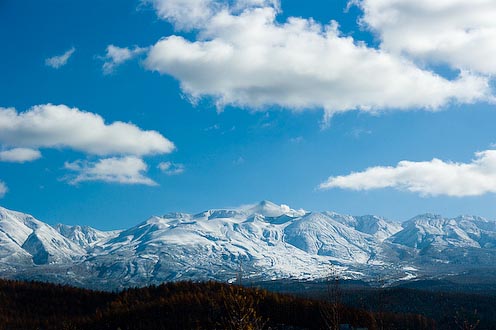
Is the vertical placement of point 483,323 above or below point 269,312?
below

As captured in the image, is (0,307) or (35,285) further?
(35,285)

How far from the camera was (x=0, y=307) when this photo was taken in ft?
115

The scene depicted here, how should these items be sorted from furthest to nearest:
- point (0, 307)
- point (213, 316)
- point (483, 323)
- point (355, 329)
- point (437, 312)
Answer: point (437, 312) → point (483, 323) → point (0, 307) → point (213, 316) → point (355, 329)

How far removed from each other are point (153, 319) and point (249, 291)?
5114 millimetres

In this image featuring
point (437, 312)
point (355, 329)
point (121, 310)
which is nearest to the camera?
point (355, 329)

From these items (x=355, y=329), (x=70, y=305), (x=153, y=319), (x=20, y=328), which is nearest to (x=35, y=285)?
(x=70, y=305)

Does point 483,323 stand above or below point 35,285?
below

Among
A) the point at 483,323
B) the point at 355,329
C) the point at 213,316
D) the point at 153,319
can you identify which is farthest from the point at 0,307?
the point at 483,323

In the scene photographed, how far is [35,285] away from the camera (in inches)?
1625

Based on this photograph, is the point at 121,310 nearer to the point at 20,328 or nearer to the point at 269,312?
the point at 20,328

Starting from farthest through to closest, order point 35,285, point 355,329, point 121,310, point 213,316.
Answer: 1. point 35,285
2. point 121,310
3. point 213,316
4. point 355,329

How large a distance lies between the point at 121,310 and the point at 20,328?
5529 millimetres

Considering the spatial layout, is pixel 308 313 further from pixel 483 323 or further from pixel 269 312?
pixel 483 323

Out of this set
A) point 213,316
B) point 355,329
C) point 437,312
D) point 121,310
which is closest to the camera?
point 355,329
